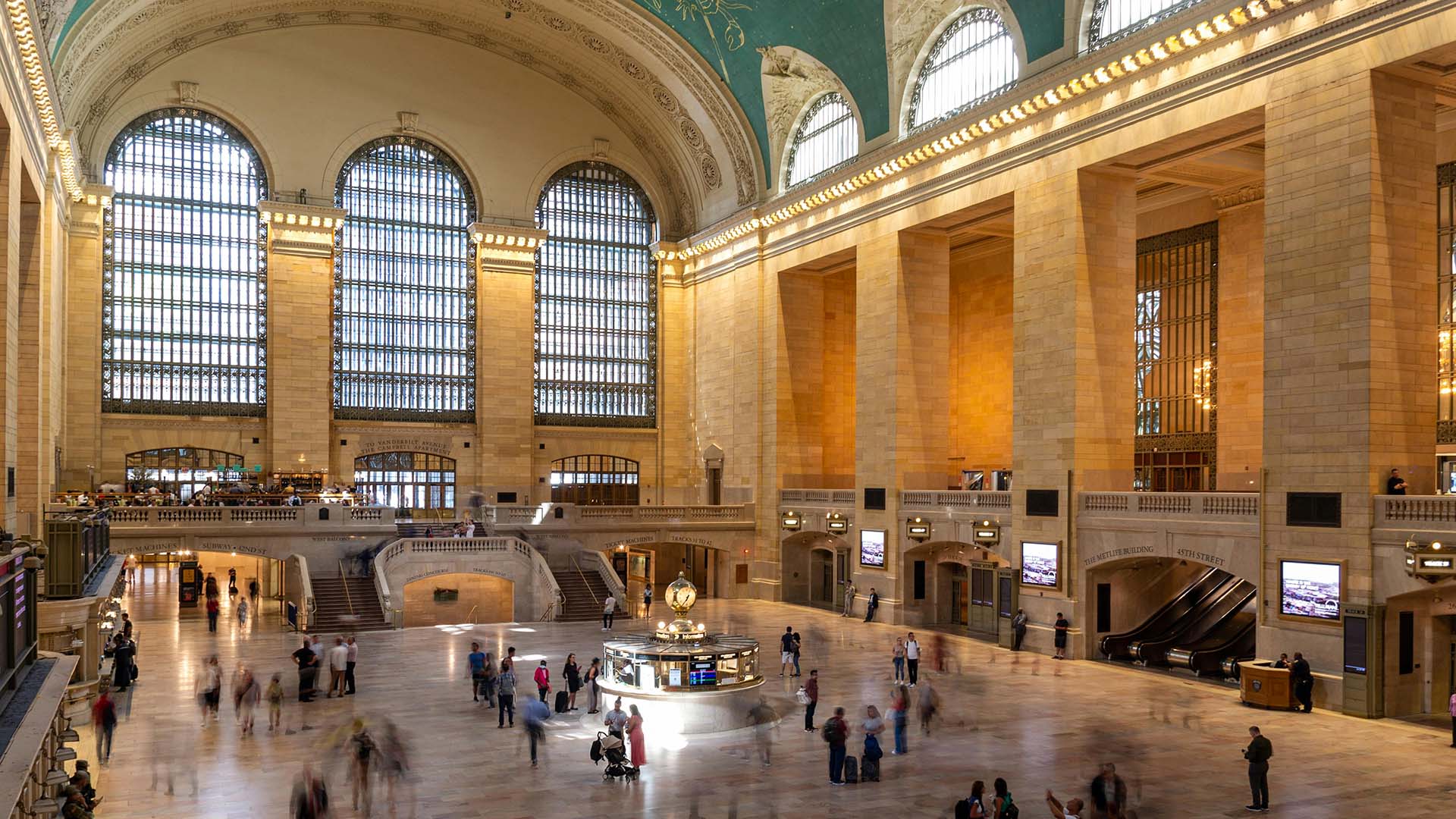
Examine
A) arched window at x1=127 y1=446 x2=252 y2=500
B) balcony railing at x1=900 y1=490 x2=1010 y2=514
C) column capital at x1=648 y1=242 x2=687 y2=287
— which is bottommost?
balcony railing at x1=900 y1=490 x2=1010 y2=514

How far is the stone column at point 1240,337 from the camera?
1103 inches

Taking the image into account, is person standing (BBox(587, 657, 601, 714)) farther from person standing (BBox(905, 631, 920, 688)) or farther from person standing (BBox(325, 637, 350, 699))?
person standing (BBox(905, 631, 920, 688))

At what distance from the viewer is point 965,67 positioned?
96.9 ft

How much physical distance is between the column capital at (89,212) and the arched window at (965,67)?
25.2 meters

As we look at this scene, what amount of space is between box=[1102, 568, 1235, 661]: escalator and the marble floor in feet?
3.64

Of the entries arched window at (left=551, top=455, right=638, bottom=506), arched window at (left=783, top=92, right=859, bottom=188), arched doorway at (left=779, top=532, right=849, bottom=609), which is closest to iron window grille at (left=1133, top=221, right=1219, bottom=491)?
arched window at (left=783, top=92, right=859, bottom=188)

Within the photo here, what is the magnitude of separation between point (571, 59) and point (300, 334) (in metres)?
13.7

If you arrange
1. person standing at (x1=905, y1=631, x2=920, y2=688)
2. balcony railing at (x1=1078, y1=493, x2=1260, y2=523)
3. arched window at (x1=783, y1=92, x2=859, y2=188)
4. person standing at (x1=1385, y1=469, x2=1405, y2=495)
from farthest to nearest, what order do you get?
arched window at (x1=783, y1=92, x2=859, y2=188) → person standing at (x1=905, y1=631, x2=920, y2=688) → balcony railing at (x1=1078, y1=493, x2=1260, y2=523) → person standing at (x1=1385, y1=469, x2=1405, y2=495)

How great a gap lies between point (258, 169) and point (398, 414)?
31.5 ft

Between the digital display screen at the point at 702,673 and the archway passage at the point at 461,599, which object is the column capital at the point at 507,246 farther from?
the digital display screen at the point at 702,673

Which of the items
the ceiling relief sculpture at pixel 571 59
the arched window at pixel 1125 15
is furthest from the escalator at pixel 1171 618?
the ceiling relief sculpture at pixel 571 59

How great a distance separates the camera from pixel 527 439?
4266cm

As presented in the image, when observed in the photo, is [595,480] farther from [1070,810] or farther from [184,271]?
[1070,810]

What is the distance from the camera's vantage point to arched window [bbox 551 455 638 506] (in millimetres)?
43781
